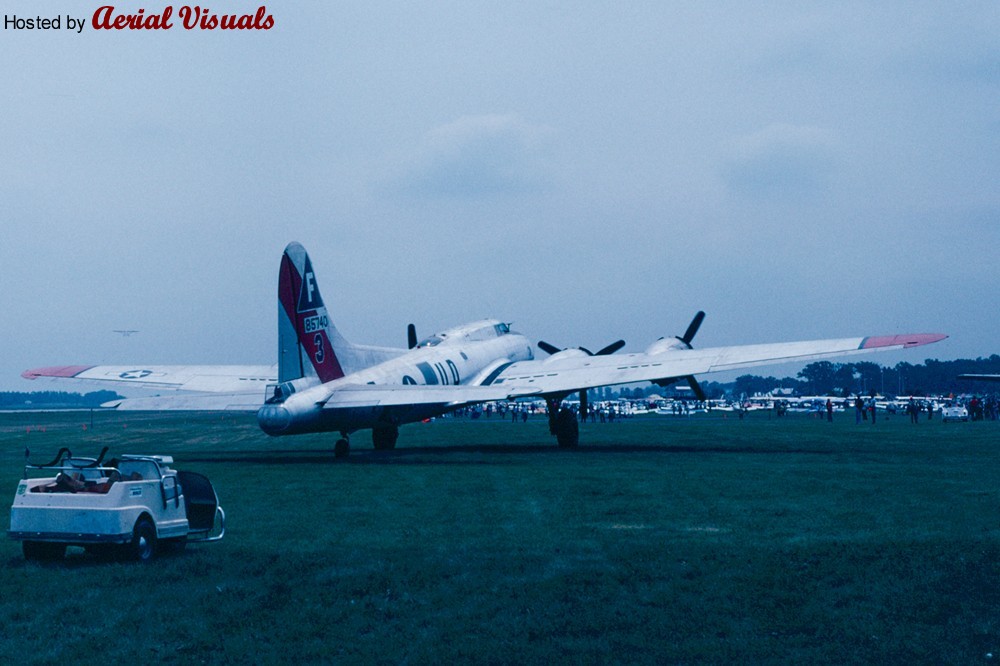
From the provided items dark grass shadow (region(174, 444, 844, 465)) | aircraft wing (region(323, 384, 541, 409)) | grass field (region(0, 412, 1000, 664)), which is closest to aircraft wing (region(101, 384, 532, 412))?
aircraft wing (region(323, 384, 541, 409))

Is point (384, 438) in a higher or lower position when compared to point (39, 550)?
higher

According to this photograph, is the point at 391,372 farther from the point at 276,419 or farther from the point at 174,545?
the point at 174,545

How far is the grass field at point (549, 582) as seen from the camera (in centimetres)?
1243

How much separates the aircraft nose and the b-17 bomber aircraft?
3 cm

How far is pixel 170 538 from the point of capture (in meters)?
17.4

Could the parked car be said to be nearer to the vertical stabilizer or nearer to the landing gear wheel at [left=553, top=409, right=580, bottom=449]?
the landing gear wheel at [left=553, top=409, right=580, bottom=449]

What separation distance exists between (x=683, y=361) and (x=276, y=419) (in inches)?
679

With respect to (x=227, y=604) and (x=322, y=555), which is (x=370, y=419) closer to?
(x=322, y=555)

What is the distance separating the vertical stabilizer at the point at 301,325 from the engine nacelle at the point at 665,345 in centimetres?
1488

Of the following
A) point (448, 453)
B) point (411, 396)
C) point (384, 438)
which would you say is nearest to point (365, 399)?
point (411, 396)

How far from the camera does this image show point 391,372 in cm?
4122

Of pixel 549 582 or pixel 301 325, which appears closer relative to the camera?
pixel 549 582

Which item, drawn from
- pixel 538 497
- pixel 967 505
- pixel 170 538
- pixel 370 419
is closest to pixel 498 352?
pixel 370 419

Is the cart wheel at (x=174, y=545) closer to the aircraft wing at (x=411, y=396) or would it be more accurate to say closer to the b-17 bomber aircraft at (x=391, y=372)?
the b-17 bomber aircraft at (x=391, y=372)
